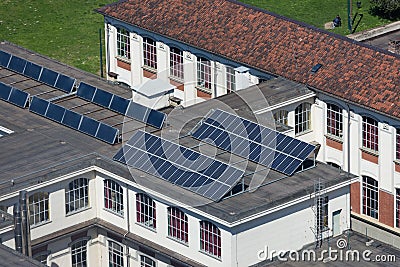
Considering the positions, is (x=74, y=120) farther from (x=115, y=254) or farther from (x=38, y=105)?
(x=115, y=254)

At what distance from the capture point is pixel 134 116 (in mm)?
95500

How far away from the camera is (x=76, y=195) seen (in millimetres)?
90000

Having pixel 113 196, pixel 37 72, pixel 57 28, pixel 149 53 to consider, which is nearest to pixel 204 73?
pixel 149 53

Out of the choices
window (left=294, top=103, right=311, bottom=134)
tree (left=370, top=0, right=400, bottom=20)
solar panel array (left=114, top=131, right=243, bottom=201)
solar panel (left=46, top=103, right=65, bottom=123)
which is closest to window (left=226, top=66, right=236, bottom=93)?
window (left=294, top=103, right=311, bottom=134)

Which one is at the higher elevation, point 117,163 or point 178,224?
point 117,163

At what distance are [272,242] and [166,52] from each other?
2912 cm

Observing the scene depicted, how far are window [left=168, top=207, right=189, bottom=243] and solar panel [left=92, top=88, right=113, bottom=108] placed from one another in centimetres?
1399

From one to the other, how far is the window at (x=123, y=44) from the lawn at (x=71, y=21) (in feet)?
34.7

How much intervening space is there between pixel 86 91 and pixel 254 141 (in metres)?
15.4

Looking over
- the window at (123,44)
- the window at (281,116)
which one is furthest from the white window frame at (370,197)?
the window at (123,44)

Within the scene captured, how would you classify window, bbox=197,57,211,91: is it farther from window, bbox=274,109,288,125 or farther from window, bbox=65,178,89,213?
window, bbox=65,178,89,213

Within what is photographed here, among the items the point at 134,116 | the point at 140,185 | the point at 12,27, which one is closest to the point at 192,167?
the point at 140,185

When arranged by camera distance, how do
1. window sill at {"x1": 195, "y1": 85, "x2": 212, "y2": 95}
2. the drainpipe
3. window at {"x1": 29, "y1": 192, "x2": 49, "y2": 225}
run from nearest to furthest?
the drainpipe, window at {"x1": 29, "y1": 192, "x2": 49, "y2": 225}, window sill at {"x1": 195, "y1": 85, "x2": 212, "y2": 95}

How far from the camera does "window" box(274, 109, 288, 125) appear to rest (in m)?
96.7
